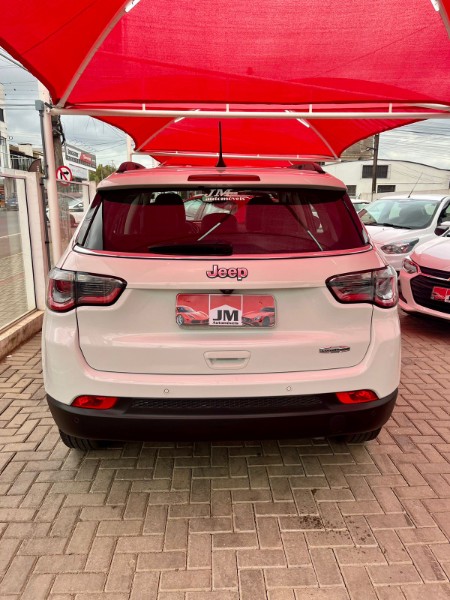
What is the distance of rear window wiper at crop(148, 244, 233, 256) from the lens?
7.06 ft

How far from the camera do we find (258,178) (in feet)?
8.01

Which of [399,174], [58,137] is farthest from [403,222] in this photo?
[399,174]

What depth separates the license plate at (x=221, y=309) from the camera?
2098 millimetres

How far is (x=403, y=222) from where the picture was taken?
8609 mm

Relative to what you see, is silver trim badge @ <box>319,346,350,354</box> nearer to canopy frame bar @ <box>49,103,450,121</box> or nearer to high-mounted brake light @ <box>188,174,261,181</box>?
high-mounted brake light @ <box>188,174,261,181</box>

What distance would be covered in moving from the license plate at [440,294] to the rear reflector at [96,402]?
436 cm

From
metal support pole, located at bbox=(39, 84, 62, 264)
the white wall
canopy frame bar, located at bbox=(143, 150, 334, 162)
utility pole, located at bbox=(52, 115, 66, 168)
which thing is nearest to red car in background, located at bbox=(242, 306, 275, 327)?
metal support pole, located at bbox=(39, 84, 62, 264)

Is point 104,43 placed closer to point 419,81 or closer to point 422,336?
point 419,81

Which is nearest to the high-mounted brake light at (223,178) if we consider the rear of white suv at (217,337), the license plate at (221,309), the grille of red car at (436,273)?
the rear of white suv at (217,337)

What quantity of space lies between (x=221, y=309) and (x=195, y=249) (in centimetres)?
32

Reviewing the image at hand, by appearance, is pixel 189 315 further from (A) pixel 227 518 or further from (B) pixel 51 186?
(B) pixel 51 186

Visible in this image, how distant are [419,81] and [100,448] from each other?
4802mm

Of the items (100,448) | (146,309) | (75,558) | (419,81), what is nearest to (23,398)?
(100,448)

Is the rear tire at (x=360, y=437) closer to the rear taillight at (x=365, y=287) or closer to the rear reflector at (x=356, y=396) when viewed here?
the rear reflector at (x=356, y=396)
